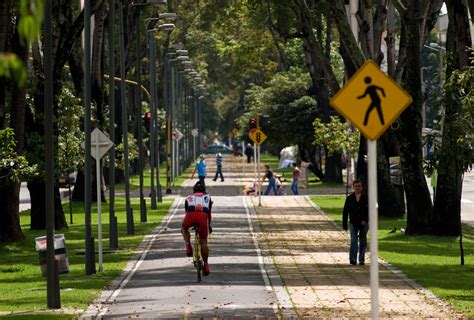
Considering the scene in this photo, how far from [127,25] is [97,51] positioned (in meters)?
11.2

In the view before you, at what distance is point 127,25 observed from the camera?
6209 centimetres

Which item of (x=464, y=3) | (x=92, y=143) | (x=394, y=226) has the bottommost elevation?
(x=394, y=226)

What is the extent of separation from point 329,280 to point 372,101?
39.5 feet

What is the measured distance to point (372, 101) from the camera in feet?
41.0

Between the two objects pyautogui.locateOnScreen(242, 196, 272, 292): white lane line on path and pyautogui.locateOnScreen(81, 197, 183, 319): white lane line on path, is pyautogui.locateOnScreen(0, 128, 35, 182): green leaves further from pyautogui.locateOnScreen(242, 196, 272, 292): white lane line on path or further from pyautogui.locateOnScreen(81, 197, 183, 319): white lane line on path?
pyautogui.locateOnScreen(242, 196, 272, 292): white lane line on path

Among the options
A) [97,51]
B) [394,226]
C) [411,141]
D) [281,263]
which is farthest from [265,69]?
[281,263]

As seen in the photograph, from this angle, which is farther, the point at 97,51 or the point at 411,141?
the point at 97,51

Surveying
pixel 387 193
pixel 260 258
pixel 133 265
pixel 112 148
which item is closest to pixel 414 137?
pixel 260 258

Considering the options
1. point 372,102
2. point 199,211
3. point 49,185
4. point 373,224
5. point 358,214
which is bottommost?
point 358,214

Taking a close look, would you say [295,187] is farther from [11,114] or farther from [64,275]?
[64,275]

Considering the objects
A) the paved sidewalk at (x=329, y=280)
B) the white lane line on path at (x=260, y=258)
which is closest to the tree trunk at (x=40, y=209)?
the white lane line on path at (x=260, y=258)

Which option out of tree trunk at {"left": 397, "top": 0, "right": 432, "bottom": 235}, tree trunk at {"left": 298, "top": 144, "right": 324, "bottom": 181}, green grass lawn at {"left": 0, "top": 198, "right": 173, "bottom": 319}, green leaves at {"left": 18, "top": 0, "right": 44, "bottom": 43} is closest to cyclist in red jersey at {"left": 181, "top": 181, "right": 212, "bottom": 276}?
green grass lawn at {"left": 0, "top": 198, "right": 173, "bottom": 319}

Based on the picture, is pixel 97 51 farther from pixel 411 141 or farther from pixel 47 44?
pixel 47 44

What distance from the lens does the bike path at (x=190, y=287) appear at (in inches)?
752
